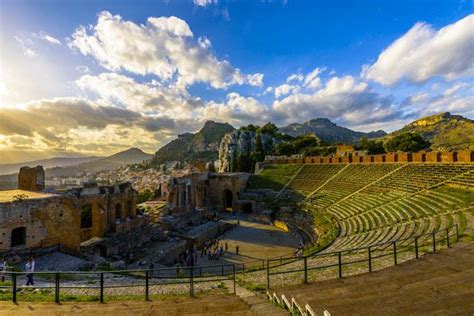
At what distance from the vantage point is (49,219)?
59.0 feet

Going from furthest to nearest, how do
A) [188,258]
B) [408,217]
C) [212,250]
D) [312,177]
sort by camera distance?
[312,177], [212,250], [188,258], [408,217]

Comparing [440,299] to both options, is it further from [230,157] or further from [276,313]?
[230,157]

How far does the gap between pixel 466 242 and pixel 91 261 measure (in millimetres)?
19839

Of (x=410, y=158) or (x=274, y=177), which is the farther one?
(x=274, y=177)

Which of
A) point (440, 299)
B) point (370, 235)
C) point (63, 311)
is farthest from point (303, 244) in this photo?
point (63, 311)

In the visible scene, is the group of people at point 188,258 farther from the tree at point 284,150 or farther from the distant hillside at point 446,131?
the distant hillside at point 446,131

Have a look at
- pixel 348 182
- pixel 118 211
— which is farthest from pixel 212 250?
pixel 348 182

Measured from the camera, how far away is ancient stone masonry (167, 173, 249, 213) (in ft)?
135

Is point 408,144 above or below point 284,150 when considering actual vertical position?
below

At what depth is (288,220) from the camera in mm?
34375

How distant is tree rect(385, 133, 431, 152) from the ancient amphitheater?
23710 mm

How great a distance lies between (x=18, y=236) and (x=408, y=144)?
65891 mm

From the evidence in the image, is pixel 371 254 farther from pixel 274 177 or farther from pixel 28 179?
pixel 274 177

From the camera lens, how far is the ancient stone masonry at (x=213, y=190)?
4109 cm
